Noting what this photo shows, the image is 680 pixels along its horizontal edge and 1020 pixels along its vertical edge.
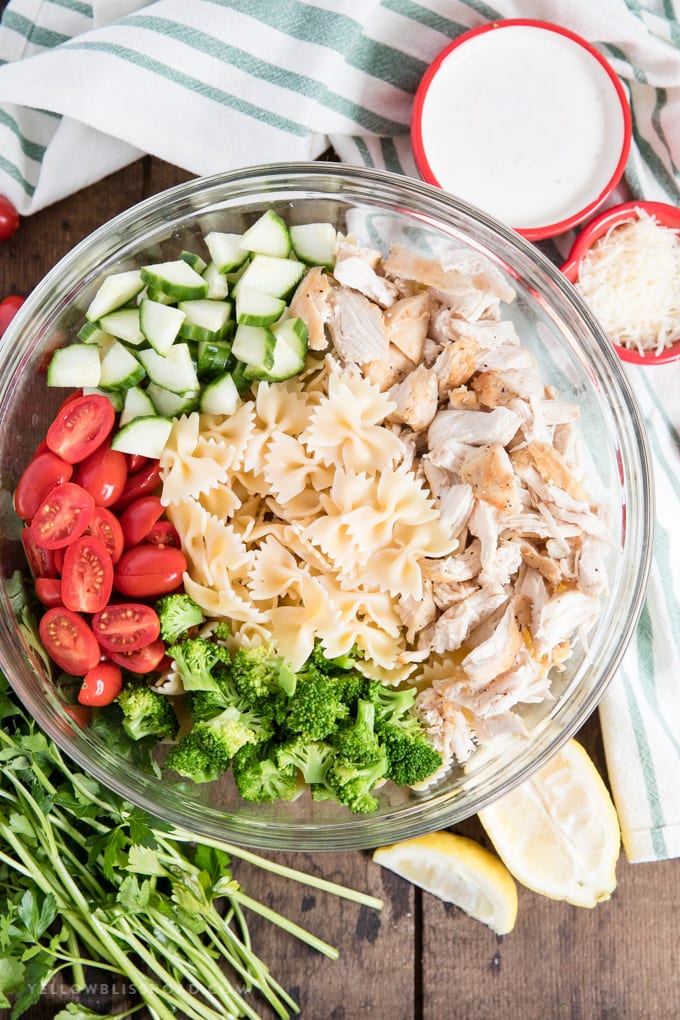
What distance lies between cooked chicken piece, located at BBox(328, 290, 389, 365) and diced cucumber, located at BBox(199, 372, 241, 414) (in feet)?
1.17

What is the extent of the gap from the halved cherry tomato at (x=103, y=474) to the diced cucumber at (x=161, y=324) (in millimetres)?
341

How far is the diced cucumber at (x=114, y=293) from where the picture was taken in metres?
2.84

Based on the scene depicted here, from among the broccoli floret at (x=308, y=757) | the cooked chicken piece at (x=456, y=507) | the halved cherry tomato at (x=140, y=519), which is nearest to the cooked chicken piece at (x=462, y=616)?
the cooked chicken piece at (x=456, y=507)

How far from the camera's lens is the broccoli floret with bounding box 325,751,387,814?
8.95ft

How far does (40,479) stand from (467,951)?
2.19 metres

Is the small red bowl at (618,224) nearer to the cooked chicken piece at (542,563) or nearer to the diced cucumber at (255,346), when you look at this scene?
the cooked chicken piece at (542,563)

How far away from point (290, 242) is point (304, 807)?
1809mm

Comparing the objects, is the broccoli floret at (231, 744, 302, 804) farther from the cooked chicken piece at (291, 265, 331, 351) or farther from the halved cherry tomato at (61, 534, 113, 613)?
the cooked chicken piece at (291, 265, 331, 351)

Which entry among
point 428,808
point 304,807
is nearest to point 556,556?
point 428,808

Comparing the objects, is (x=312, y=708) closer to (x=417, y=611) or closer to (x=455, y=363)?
(x=417, y=611)

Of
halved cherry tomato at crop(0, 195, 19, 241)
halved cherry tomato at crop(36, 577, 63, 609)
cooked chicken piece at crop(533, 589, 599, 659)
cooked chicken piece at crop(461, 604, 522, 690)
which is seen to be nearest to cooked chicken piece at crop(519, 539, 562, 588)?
cooked chicken piece at crop(533, 589, 599, 659)

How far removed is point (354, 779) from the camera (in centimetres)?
273

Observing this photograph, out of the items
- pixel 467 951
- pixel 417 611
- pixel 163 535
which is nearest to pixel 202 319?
pixel 163 535

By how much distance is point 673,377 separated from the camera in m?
3.32
